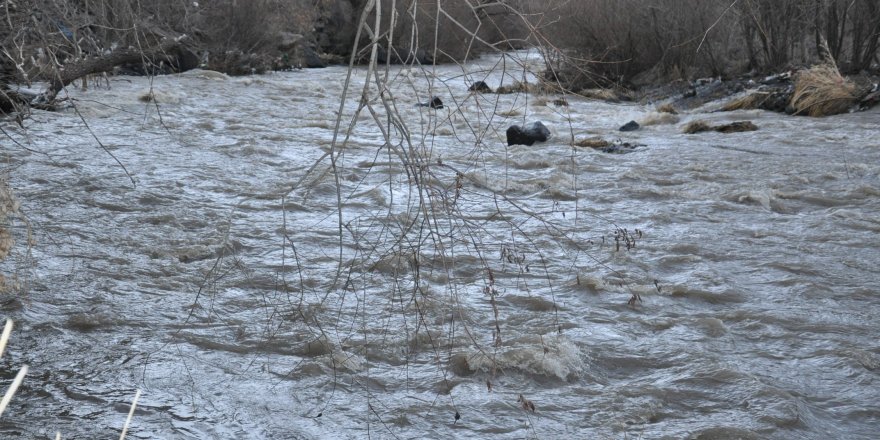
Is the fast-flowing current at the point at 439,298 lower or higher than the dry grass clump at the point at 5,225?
lower

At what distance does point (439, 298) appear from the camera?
5.55m

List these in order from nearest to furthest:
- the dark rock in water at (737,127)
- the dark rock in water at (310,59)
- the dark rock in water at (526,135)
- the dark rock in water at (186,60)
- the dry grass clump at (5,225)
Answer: the dry grass clump at (5,225) → the dark rock in water at (526,135) → the dark rock in water at (737,127) → the dark rock in water at (186,60) → the dark rock in water at (310,59)

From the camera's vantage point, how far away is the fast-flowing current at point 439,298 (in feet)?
12.9

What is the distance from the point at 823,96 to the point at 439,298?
377 inches

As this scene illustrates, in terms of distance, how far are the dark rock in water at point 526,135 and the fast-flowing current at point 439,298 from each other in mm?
1747

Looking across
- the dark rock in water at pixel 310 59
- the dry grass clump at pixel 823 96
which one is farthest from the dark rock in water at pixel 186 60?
the dry grass clump at pixel 823 96

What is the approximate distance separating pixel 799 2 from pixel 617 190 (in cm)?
879

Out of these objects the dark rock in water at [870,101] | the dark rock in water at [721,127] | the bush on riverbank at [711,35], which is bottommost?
the dark rock in water at [721,127]

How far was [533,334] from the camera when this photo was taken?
506cm

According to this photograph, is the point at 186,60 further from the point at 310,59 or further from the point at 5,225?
the point at 5,225

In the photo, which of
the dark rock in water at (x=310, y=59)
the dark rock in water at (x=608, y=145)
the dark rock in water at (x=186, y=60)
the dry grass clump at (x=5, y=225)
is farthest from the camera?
the dark rock in water at (x=310, y=59)

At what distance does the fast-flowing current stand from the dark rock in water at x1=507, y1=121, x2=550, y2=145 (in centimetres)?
175

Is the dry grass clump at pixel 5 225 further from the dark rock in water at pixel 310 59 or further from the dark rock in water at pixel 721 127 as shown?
the dark rock in water at pixel 310 59

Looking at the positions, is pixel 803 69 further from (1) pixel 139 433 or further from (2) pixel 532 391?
(1) pixel 139 433
